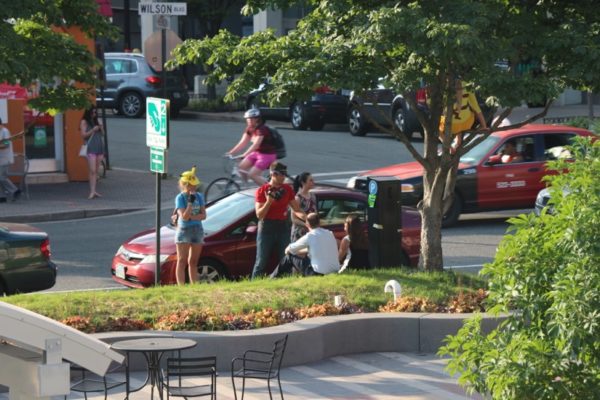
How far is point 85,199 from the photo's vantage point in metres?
23.9

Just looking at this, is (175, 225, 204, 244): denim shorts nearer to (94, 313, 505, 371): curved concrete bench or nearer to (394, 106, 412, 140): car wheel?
(94, 313, 505, 371): curved concrete bench

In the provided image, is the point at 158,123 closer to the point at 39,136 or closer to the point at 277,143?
the point at 277,143

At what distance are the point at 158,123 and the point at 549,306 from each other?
844cm

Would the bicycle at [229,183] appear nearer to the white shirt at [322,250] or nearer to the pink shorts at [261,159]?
the pink shorts at [261,159]

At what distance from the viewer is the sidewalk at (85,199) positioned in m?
22.2

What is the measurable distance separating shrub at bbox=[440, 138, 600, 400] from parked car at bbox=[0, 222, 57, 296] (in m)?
8.05

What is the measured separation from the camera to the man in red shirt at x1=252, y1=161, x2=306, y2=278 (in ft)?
48.4

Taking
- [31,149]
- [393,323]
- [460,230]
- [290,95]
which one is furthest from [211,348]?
[31,149]

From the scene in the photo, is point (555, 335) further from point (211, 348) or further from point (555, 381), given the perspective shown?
point (211, 348)

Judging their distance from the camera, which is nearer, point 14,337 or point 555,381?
point 14,337

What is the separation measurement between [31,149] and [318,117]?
11.3 metres

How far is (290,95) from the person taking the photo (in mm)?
13164

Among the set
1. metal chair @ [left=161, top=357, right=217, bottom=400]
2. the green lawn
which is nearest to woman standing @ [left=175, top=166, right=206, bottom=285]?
the green lawn

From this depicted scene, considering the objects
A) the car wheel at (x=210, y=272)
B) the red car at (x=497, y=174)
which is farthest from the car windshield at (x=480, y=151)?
the car wheel at (x=210, y=272)
